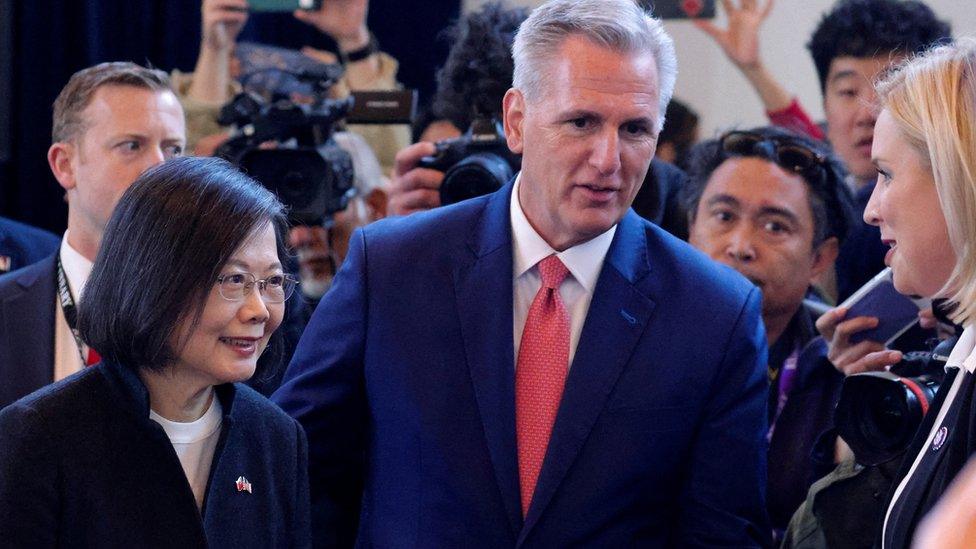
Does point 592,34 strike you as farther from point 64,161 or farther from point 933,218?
point 64,161

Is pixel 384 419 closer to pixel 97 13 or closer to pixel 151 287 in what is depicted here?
pixel 151 287

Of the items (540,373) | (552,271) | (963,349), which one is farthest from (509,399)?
(963,349)

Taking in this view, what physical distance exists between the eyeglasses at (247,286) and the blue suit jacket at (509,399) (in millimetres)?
259

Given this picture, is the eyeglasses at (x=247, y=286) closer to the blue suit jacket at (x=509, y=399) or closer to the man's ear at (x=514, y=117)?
the blue suit jacket at (x=509, y=399)

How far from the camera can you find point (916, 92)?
1612mm

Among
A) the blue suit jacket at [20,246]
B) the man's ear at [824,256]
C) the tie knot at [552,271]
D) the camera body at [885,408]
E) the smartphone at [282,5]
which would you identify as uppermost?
the smartphone at [282,5]

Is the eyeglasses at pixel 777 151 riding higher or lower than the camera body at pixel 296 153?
higher

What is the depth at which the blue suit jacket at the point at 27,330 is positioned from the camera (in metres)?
2.28

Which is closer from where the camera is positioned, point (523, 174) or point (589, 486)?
point (589, 486)

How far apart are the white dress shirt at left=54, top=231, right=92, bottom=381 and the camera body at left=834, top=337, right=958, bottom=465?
4.36 feet

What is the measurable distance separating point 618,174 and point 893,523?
0.61 m

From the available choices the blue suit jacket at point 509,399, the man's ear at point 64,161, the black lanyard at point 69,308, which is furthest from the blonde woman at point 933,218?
the man's ear at point 64,161

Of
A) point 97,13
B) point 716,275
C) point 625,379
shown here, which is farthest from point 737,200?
point 97,13

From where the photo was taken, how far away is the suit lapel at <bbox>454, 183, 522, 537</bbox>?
6.09 ft
